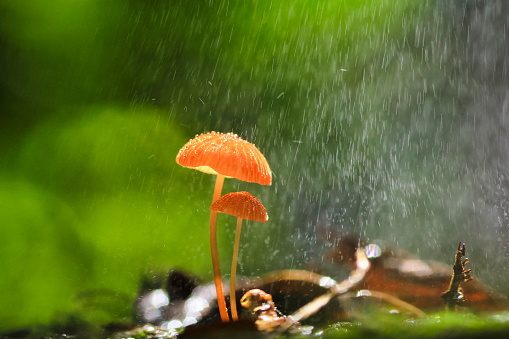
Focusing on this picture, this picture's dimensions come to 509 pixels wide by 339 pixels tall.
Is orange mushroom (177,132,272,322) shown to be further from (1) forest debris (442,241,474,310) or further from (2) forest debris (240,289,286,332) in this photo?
(1) forest debris (442,241,474,310)

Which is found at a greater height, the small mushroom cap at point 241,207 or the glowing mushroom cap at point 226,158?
the glowing mushroom cap at point 226,158

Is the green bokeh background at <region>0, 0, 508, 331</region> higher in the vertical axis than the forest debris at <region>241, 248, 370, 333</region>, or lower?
higher

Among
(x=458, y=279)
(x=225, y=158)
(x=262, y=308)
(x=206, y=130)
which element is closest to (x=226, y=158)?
(x=225, y=158)

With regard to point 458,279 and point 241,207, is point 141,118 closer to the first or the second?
point 241,207

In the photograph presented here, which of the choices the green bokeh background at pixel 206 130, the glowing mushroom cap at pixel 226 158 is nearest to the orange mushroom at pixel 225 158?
the glowing mushroom cap at pixel 226 158

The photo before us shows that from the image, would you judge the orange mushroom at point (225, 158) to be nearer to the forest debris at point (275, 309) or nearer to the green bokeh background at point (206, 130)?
the forest debris at point (275, 309)

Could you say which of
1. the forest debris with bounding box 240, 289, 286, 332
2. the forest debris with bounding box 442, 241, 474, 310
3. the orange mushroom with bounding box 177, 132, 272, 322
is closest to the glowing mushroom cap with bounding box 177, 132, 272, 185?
the orange mushroom with bounding box 177, 132, 272, 322
